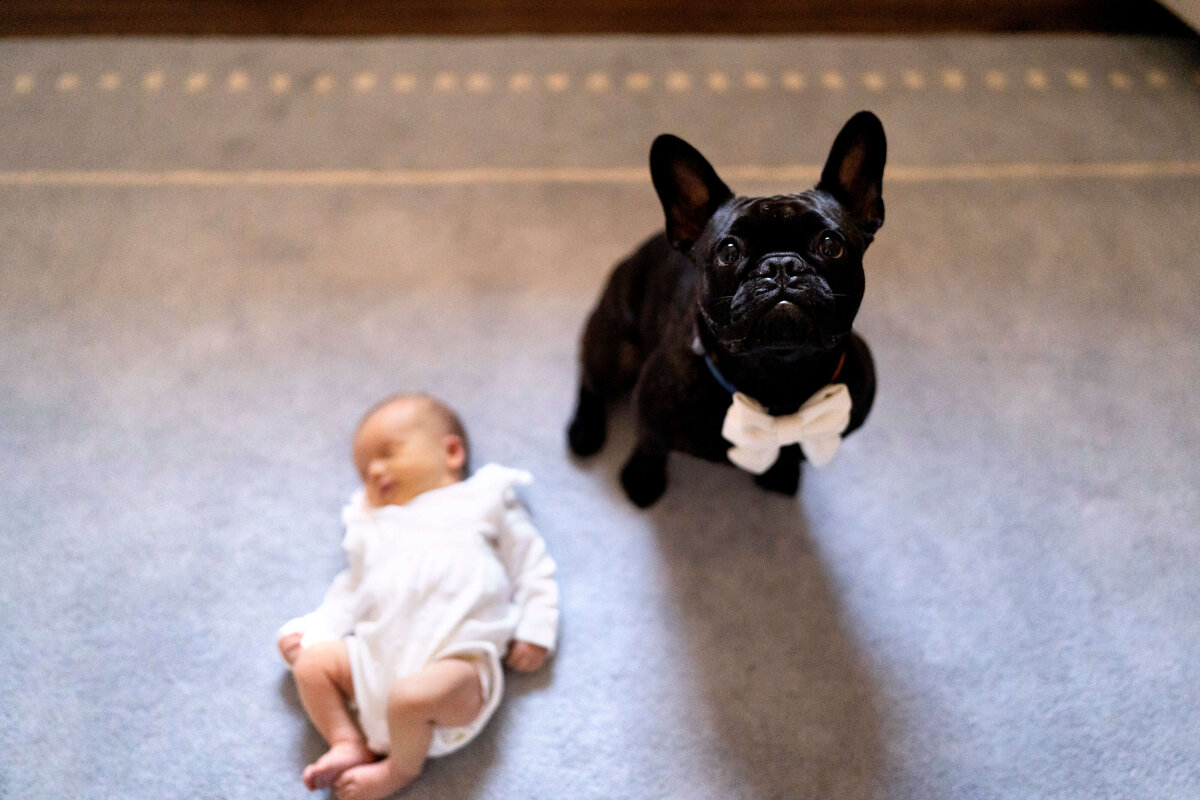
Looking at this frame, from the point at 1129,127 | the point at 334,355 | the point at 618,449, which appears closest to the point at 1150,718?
the point at 618,449

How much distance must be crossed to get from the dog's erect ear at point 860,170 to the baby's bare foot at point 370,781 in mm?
1027

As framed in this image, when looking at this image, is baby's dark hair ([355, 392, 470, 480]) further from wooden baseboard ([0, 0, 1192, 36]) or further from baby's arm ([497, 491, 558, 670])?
wooden baseboard ([0, 0, 1192, 36])

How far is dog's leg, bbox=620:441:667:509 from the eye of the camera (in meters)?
1.40

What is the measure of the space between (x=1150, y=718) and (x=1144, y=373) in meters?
0.71

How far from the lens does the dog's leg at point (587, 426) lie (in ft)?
4.95

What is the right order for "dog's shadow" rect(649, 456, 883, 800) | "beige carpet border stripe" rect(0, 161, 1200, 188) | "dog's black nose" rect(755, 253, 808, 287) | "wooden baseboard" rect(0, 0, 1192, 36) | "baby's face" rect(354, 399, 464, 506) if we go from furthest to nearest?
"wooden baseboard" rect(0, 0, 1192, 36), "beige carpet border stripe" rect(0, 161, 1200, 188), "baby's face" rect(354, 399, 464, 506), "dog's shadow" rect(649, 456, 883, 800), "dog's black nose" rect(755, 253, 808, 287)

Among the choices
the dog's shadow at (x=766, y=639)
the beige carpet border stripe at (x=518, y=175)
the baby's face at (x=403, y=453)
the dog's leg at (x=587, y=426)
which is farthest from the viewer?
the beige carpet border stripe at (x=518, y=175)

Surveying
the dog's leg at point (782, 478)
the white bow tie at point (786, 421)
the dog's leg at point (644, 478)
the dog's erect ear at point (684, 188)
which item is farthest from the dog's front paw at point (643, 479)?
the dog's erect ear at point (684, 188)

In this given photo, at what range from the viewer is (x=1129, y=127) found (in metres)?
1.97

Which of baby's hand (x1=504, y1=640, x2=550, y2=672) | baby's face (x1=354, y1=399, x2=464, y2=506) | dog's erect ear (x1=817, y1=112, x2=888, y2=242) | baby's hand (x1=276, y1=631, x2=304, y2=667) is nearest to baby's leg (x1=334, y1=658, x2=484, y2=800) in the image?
baby's hand (x1=504, y1=640, x2=550, y2=672)

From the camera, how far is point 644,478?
143 centimetres

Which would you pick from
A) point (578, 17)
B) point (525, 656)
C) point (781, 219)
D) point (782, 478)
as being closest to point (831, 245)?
point (781, 219)

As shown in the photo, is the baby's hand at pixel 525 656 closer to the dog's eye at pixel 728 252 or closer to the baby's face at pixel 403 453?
the baby's face at pixel 403 453

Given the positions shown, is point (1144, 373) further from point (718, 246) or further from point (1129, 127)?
point (718, 246)
